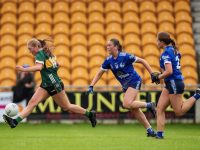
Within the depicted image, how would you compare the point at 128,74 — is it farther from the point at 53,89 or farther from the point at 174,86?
the point at 53,89

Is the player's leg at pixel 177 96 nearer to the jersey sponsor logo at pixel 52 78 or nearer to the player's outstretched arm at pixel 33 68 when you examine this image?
the jersey sponsor logo at pixel 52 78

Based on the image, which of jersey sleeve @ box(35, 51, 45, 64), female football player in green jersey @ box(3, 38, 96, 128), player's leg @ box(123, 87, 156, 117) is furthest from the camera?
player's leg @ box(123, 87, 156, 117)

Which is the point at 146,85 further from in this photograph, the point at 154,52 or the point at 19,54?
the point at 19,54

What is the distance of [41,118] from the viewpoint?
15.5 metres

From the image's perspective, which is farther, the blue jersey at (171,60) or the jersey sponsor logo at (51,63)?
the jersey sponsor logo at (51,63)

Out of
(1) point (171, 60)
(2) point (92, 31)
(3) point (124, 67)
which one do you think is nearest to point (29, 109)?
(3) point (124, 67)

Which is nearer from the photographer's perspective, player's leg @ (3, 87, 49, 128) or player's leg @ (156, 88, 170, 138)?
player's leg @ (156, 88, 170, 138)

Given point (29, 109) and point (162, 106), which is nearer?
point (162, 106)

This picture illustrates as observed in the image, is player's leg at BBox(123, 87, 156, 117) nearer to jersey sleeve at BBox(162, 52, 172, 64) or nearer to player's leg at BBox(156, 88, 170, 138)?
player's leg at BBox(156, 88, 170, 138)

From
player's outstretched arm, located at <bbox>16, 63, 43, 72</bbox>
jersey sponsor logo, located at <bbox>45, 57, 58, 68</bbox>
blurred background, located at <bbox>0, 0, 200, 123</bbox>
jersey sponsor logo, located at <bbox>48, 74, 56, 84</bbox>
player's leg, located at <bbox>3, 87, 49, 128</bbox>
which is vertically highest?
blurred background, located at <bbox>0, 0, 200, 123</bbox>

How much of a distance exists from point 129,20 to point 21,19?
145 inches

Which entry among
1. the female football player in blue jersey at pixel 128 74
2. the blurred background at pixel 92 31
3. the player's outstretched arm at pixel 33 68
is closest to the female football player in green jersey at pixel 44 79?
the player's outstretched arm at pixel 33 68

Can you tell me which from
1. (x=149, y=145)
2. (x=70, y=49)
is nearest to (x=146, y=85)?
(x=70, y=49)

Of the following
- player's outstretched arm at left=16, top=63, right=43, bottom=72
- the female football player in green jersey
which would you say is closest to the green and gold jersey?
the female football player in green jersey
